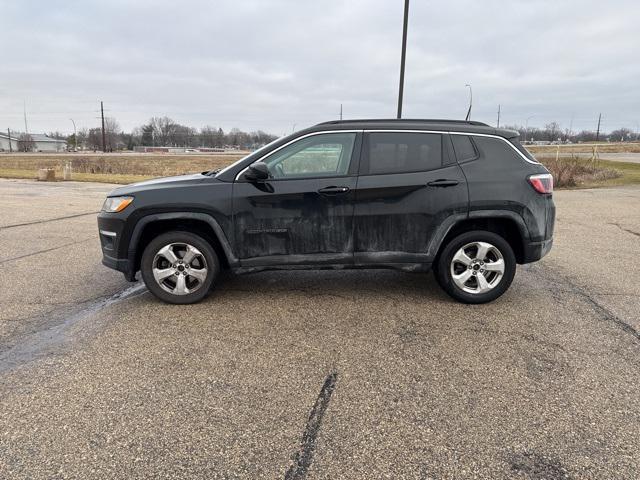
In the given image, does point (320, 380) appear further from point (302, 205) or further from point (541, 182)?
point (541, 182)

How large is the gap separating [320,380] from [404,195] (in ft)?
6.89

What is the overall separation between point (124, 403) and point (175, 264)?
73.7 inches

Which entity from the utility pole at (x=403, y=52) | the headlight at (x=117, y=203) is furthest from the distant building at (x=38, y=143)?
the headlight at (x=117, y=203)

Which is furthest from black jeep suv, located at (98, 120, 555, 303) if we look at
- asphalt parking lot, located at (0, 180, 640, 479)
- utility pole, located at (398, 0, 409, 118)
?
utility pole, located at (398, 0, 409, 118)

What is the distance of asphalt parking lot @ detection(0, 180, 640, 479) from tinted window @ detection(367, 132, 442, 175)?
1400 mm

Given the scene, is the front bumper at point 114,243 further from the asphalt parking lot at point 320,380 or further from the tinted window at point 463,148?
the tinted window at point 463,148

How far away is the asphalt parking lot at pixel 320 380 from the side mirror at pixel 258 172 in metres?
1.30

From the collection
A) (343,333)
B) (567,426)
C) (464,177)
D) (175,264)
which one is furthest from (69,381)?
(464,177)

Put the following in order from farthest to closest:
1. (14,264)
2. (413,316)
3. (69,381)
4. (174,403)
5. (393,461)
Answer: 1. (14,264)
2. (413,316)
3. (69,381)
4. (174,403)
5. (393,461)

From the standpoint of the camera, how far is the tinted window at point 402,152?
15.1 ft

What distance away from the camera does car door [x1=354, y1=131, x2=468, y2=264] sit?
452 centimetres

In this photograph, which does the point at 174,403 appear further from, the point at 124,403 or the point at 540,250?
the point at 540,250

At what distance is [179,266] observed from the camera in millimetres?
4633

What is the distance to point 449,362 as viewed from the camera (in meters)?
3.49
